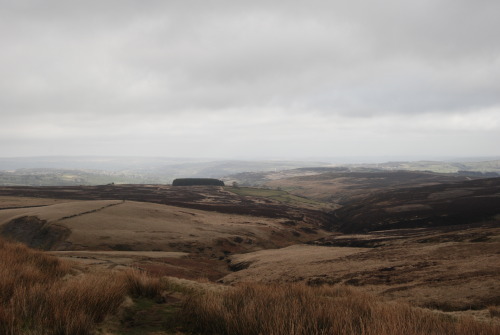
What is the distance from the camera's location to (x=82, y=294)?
6.71 meters

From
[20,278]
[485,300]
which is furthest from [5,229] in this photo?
[485,300]

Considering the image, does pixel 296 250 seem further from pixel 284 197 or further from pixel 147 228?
pixel 284 197

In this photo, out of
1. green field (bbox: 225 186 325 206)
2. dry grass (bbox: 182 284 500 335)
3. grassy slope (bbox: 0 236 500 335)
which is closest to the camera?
grassy slope (bbox: 0 236 500 335)

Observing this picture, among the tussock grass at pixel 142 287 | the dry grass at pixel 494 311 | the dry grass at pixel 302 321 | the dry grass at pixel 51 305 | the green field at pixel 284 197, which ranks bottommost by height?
the green field at pixel 284 197

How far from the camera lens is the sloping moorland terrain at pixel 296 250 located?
973 cm

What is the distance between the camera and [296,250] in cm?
4275

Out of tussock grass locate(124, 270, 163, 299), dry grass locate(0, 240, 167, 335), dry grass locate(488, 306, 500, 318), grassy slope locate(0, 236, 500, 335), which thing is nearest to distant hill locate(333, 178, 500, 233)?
dry grass locate(488, 306, 500, 318)

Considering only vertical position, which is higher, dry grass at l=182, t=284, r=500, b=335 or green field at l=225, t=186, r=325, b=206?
dry grass at l=182, t=284, r=500, b=335

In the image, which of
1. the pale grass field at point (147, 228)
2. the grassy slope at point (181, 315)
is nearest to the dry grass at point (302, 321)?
the grassy slope at point (181, 315)

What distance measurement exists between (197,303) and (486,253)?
25547 millimetres

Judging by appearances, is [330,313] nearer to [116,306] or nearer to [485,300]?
[116,306]

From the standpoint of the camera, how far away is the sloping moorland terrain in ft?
31.9

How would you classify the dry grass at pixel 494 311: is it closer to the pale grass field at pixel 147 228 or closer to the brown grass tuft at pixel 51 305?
the brown grass tuft at pixel 51 305

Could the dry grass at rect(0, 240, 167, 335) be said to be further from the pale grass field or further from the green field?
the green field
